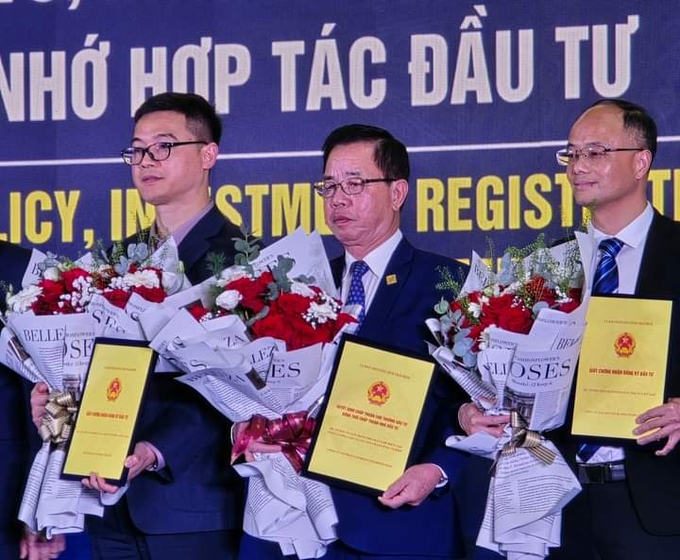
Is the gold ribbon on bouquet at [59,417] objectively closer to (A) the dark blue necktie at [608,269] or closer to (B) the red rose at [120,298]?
(B) the red rose at [120,298]

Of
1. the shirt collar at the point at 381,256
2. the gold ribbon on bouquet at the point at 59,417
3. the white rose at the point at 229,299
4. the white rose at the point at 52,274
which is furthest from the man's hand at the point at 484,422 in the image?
the white rose at the point at 52,274

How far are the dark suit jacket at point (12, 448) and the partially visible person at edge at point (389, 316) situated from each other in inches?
32.0

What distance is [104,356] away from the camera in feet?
10.1

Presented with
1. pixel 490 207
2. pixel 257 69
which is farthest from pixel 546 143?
pixel 257 69

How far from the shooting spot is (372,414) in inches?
116

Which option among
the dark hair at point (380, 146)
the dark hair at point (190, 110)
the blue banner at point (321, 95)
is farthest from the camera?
the blue banner at point (321, 95)

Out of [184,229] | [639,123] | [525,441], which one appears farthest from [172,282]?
[639,123]

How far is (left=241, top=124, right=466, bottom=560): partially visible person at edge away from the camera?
299 cm

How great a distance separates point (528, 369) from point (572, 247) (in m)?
0.38

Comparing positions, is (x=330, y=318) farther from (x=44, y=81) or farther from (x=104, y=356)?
(x=44, y=81)

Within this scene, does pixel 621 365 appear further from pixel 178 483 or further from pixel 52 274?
pixel 52 274

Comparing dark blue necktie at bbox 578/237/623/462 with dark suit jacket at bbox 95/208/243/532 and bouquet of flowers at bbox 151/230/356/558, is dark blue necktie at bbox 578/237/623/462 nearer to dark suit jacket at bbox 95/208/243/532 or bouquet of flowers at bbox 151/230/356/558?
bouquet of flowers at bbox 151/230/356/558

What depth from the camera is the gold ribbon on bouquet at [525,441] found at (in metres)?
2.94

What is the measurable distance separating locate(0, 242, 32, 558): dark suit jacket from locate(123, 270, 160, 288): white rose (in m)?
0.63
